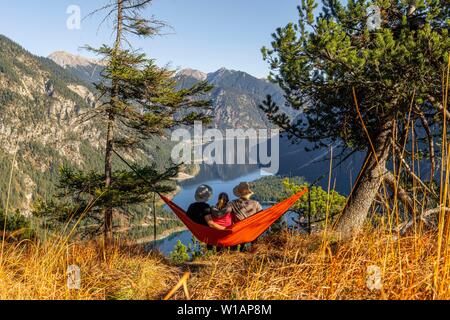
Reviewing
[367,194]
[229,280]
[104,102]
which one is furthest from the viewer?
[104,102]

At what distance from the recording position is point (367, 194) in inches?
212

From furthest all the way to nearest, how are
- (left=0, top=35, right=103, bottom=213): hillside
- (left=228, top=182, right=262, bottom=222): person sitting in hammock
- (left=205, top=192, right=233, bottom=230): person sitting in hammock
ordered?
(left=0, top=35, right=103, bottom=213): hillside < (left=228, top=182, right=262, bottom=222): person sitting in hammock < (left=205, top=192, right=233, bottom=230): person sitting in hammock

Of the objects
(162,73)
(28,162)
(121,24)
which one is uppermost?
(121,24)

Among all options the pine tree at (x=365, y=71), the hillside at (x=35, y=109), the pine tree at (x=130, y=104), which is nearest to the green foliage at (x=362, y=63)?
the pine tree at (x=365, y=71)

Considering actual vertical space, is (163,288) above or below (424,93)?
below

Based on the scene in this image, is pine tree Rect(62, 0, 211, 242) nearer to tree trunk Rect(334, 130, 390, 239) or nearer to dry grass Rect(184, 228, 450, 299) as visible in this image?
tree trunk Rect(334, 130, 390, 239)

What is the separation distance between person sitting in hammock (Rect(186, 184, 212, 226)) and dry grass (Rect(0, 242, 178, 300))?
1744 millimetres

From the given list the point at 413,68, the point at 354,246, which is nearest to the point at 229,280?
the point at 354,246

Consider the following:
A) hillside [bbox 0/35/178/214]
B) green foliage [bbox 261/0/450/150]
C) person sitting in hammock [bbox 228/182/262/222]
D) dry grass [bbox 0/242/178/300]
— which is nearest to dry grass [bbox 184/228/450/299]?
dry grass [bbox 0/242/178/300]

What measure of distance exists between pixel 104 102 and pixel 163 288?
7.42m

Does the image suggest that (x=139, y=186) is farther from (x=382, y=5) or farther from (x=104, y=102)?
(x=382, y=5)

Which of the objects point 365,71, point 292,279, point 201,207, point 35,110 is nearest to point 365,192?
point 365,71

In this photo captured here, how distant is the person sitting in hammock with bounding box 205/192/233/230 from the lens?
4621mm
